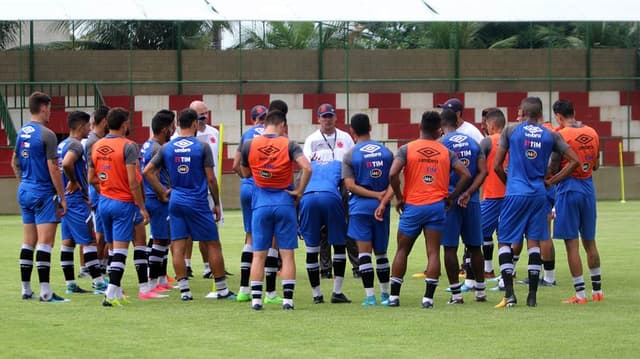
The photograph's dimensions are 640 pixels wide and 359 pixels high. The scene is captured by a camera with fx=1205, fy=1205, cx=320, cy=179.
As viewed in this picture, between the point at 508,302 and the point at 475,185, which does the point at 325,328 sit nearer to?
the point at 508,302

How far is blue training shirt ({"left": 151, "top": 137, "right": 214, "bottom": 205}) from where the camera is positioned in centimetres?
1223

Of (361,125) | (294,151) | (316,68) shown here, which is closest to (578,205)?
(361,125)

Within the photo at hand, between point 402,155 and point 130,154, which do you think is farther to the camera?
point 130,154

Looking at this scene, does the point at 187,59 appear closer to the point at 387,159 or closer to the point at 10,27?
the point at 10,27

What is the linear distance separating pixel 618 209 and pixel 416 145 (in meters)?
18.2

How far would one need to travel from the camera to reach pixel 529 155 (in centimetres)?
1188

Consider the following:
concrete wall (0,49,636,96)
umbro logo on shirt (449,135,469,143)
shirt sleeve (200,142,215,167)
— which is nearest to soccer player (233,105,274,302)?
shirt sleeve (200,142,215,167)

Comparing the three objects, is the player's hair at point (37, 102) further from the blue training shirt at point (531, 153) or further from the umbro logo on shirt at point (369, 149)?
the blue training shirt at point (531, 153)

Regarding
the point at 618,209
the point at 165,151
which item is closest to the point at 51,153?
the point at 165,151

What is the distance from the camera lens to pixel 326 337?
9953 mm

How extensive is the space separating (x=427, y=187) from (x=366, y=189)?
68 centimetres

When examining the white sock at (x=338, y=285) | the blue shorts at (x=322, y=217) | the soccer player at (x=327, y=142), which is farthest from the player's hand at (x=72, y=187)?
the white sock at (x=338, y=285)

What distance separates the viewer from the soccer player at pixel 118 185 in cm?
1229

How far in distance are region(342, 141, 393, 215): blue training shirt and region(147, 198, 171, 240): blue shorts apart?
7.88ft
